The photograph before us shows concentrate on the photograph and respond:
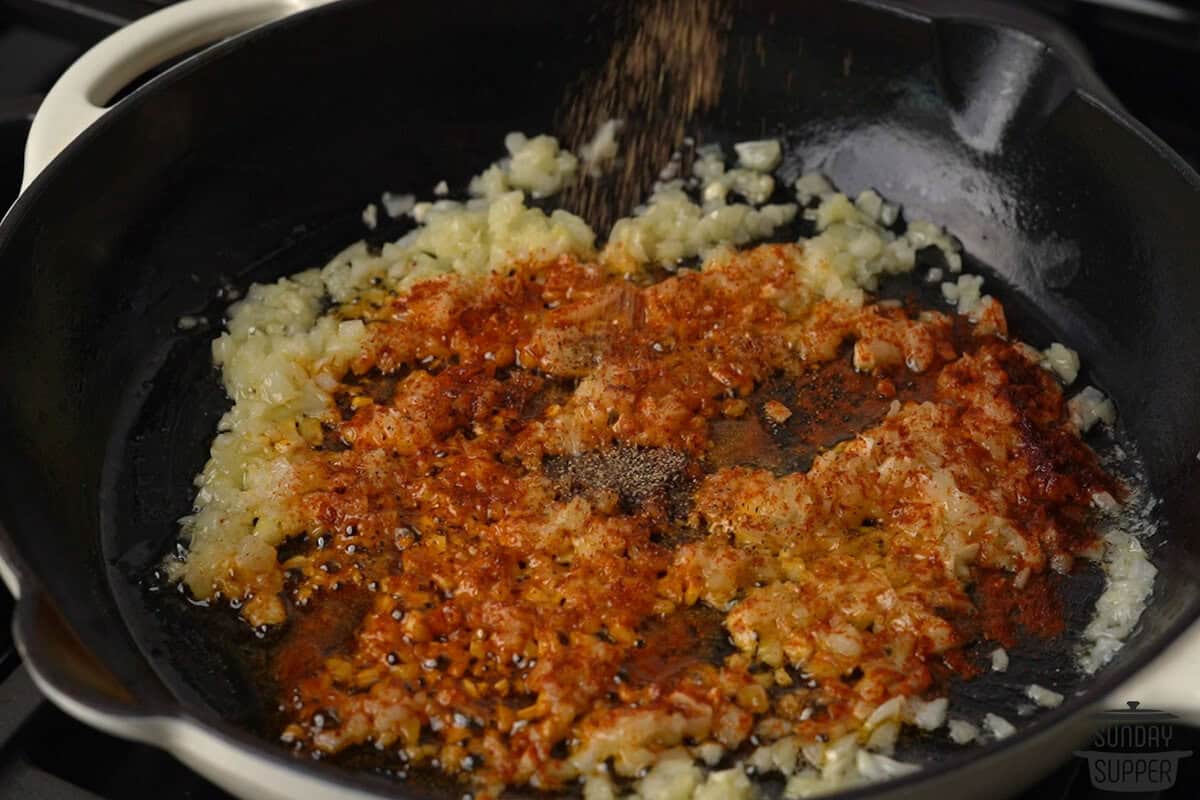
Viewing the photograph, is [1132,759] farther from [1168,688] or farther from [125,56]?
[125,56]

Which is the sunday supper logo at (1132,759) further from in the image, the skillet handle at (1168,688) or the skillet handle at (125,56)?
the skillet handle at (125,56)

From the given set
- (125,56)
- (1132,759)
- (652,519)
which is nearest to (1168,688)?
(1132,759)

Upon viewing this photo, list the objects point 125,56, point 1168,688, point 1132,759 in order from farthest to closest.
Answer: point 125,56, point 1132,759, point 1168,688

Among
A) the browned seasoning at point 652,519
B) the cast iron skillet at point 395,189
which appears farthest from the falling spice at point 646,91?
the browned seasoning at point 652,519

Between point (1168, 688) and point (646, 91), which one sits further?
point (646, 91)

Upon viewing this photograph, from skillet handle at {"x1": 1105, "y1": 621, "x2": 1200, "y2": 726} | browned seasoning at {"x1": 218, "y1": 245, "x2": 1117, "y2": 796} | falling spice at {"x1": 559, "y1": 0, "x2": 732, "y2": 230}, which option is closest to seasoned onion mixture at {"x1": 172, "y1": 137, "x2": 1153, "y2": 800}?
browned seasoning at {"x1": 218, "y1": 245, "x2": 1117, "y2": 796}

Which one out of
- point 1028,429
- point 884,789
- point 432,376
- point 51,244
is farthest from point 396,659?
point 1028,429
